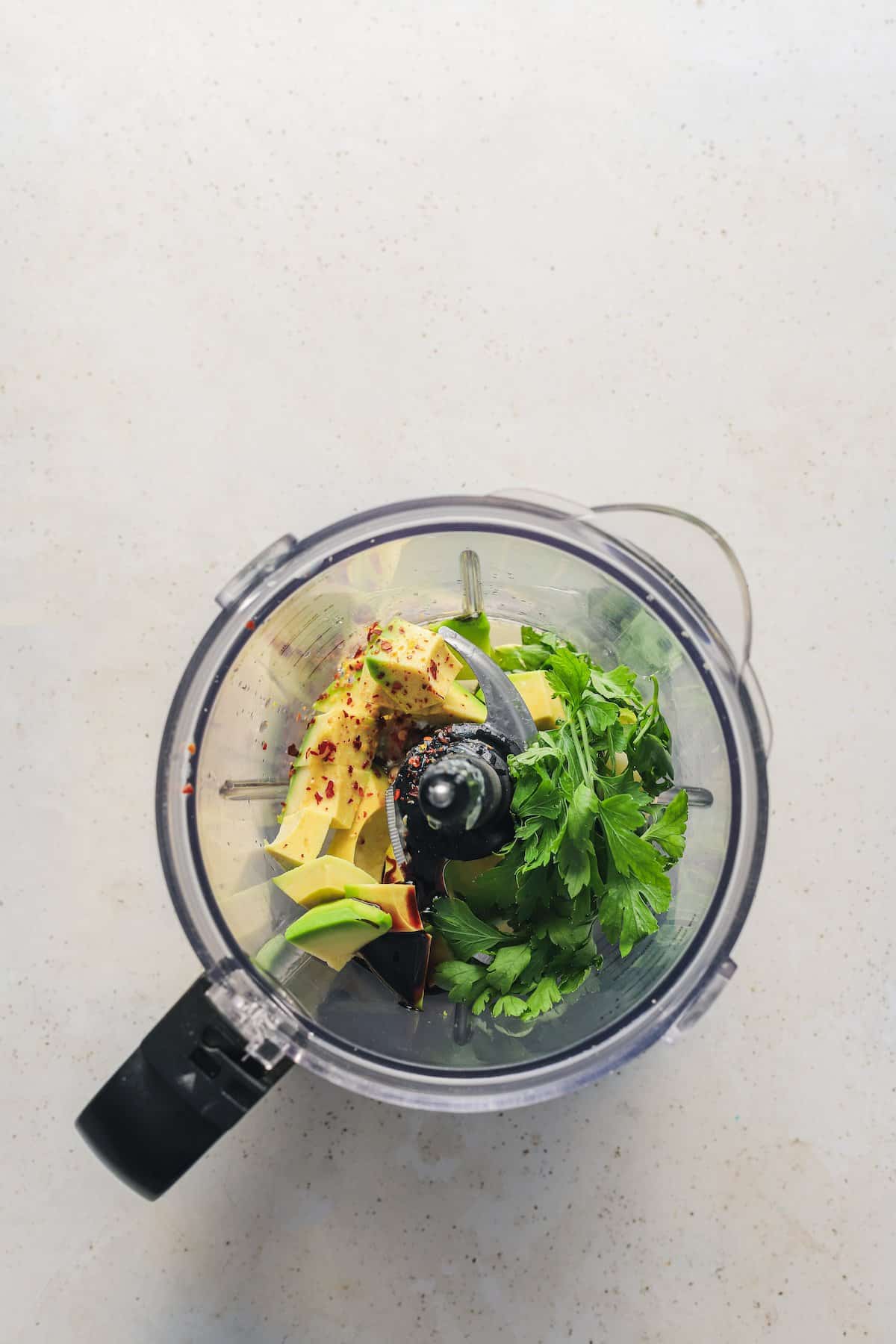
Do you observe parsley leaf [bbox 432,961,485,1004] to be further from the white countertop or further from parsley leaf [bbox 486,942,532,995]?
the white countertop

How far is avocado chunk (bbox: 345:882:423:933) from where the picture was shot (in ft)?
2.68

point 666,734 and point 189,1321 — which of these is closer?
point 666,734

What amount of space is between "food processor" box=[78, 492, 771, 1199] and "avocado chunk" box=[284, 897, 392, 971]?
60 millimetres

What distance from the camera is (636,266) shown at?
113cm

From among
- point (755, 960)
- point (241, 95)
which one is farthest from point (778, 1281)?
point (241, 95)

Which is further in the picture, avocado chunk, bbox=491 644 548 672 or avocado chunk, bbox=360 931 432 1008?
avocado chunk, bbox=491 644 548 672

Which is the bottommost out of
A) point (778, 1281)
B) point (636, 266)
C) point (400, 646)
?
point (778, 1281)

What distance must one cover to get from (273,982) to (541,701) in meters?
0.32

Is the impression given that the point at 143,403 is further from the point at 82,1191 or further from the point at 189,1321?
the point at 189,1321

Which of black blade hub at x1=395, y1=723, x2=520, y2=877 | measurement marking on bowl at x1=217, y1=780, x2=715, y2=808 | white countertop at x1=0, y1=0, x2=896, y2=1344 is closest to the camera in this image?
black blade hub at x1=395, y1=723, x2=520, y2=877

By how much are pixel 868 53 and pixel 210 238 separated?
0.75m

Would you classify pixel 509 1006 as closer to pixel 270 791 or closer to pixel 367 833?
pixel 367 833

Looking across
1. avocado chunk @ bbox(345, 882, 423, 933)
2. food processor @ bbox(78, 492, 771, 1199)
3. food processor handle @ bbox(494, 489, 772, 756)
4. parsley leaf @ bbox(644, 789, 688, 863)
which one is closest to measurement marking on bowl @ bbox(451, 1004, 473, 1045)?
food processor @ bbox(78, 492, 771, 1199)

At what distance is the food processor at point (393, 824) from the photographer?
2.52 ft
